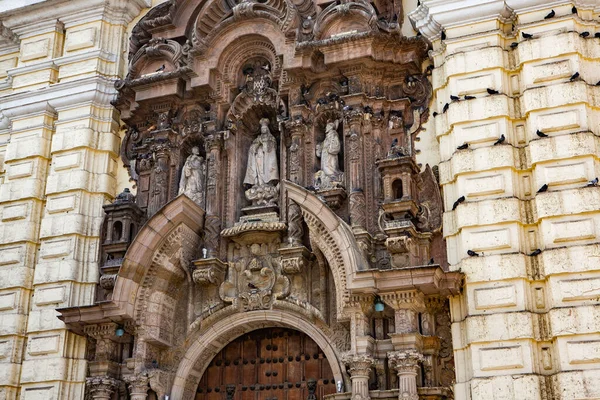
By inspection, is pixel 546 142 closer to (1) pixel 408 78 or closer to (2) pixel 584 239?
(2) pixel 584 239

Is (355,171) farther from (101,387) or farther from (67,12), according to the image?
(67,12)

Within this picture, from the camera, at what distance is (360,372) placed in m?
11.1

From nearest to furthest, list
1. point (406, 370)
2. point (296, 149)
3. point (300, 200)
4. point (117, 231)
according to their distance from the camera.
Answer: point (406, 370) < point (300, 200) < point (296, 149) < point (117, 231)

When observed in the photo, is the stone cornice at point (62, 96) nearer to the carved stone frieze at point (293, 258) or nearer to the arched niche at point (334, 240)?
the arched niche at point (334, 240)

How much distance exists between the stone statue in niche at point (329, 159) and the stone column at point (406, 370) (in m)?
2.84

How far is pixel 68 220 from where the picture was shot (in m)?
13.8

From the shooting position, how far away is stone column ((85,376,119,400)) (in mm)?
12461

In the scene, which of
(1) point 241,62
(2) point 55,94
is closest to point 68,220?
(2) point 55,94

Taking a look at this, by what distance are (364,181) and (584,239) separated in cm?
327

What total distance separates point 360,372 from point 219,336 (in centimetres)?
252

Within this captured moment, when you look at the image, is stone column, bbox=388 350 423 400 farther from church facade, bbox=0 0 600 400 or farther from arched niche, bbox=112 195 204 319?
arched niche, bbox=112 195 204 319

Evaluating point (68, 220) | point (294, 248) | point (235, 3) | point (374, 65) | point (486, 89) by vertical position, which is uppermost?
point (235, 3)

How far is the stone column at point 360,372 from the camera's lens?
11016mm

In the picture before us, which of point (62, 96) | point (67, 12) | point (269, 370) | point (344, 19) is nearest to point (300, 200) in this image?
point (269, 370)
